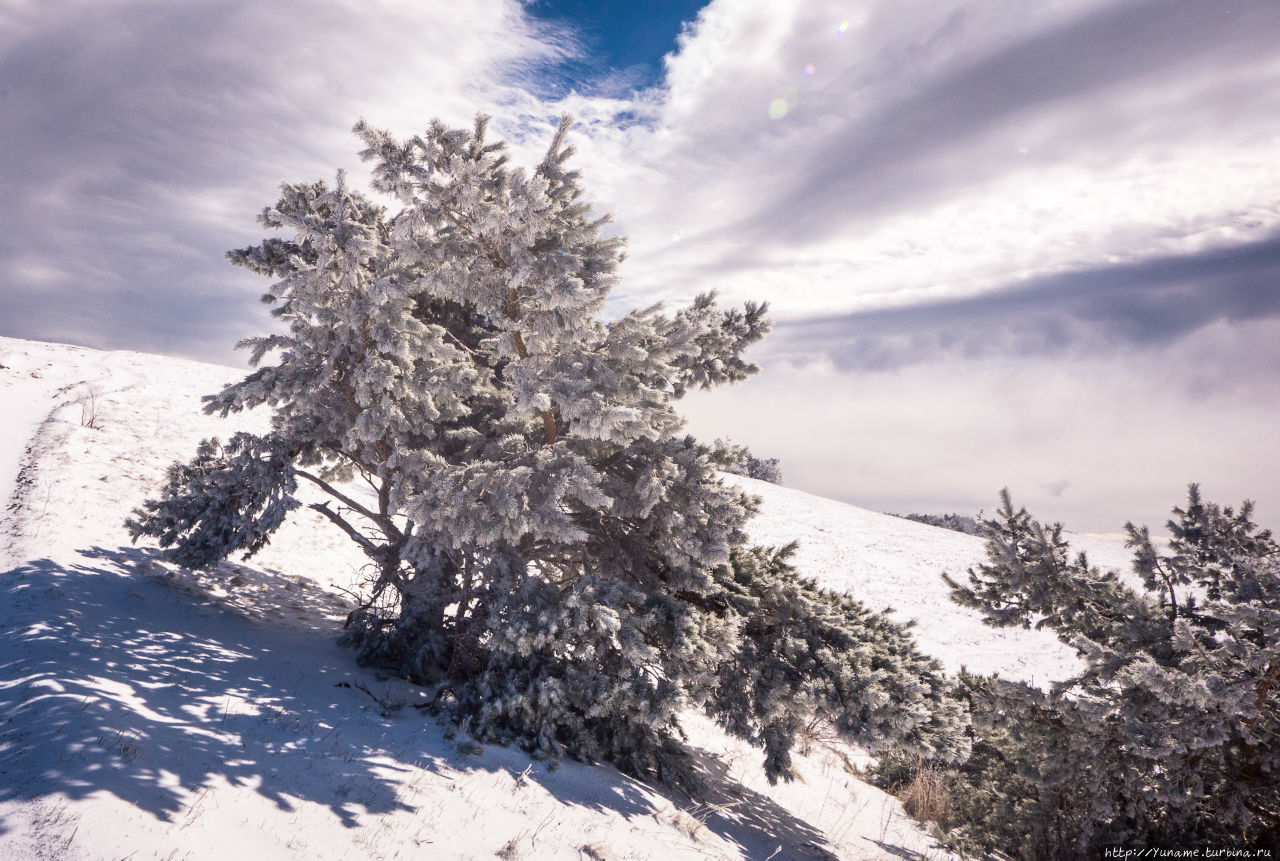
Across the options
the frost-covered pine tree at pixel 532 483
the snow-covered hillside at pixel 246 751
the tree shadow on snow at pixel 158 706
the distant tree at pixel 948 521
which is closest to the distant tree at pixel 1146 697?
the frost-covered pine tree at pixel 532 483

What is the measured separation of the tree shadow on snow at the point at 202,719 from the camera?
473 centimetres

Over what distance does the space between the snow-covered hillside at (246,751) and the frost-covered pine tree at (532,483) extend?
96 cm

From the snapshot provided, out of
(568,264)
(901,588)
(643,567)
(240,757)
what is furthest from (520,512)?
(901,588)

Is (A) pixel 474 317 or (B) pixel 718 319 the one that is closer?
(B) pixel 718 319

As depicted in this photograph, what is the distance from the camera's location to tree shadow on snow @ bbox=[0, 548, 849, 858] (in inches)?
186

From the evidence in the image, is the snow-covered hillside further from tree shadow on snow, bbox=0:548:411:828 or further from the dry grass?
the dry grass

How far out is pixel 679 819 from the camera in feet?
22.9

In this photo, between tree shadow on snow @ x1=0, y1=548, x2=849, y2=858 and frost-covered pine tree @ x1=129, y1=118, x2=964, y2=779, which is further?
frost-covered pine tree @ x1=129, y1=118, x2=964, y2=779

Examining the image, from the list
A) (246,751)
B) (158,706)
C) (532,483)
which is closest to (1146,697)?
(532,483)

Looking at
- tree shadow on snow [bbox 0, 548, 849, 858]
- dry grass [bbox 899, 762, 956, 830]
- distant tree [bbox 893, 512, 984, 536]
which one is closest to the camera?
tree shadow on snow [bbox 0, 548, 849, 858]

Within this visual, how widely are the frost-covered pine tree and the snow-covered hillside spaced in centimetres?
96

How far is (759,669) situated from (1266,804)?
5.99 metres

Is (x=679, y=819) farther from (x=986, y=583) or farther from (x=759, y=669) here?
(x=986, y=583)

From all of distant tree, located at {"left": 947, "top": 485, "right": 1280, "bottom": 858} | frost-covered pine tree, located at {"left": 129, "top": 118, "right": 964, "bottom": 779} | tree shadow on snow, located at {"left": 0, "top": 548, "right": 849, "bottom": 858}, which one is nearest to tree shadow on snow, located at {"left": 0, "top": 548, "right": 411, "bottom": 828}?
tree shadow on snow, located at {"left": 0, "top": 548, "right": 849, "bottom": 858}
